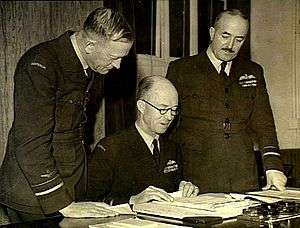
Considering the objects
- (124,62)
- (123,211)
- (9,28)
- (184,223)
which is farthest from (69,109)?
(124,62)

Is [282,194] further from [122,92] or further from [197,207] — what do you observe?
[122,92]

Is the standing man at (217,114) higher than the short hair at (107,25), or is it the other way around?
the short hair at (107,25)

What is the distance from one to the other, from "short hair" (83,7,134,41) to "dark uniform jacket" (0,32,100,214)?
0.18 m

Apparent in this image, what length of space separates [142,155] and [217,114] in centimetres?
50

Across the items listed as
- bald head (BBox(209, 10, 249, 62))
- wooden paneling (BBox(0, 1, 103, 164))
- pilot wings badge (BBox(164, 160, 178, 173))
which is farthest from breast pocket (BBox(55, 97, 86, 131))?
wooden paneling (BBox(0, 1, 103, 164))

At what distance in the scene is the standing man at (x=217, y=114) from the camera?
10.2ft

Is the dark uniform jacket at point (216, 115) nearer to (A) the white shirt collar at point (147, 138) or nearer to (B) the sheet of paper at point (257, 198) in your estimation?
(A) the white shirt collar at point (147, 138)

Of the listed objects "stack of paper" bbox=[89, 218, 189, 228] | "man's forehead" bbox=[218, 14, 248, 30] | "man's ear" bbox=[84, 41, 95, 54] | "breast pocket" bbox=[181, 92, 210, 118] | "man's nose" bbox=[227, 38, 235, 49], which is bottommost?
"stack of paper" bbox=[89, 218, 189, 228]

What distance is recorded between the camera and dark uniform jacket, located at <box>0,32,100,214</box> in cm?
216

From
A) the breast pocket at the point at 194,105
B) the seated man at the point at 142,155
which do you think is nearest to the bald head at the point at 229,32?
the breast pocket at the point at 194,105

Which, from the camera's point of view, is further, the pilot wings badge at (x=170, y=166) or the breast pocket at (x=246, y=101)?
the breast pocket at (x=246, y=101)

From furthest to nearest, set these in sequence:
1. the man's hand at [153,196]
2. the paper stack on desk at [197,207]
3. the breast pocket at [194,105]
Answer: the breast pocket at [194,105] → the man's hand at [153,196] → the paper stack on desk at [197,207]

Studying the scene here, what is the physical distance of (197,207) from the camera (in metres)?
2.11

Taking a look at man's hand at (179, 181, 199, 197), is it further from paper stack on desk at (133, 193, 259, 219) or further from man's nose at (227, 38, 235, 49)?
man's nose at (227, 38, 235, 49)
